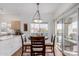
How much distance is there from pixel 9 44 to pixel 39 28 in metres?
1.45

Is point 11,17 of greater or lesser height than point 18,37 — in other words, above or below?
above

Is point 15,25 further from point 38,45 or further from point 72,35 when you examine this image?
point 72,35

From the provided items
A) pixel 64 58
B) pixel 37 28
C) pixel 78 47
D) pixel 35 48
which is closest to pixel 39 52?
pixel 35 48

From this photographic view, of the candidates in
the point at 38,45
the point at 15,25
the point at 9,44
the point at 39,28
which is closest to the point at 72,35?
the point at 38,45

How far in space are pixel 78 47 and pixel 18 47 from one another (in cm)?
302

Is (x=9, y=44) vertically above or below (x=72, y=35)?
below

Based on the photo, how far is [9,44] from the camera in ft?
15.1

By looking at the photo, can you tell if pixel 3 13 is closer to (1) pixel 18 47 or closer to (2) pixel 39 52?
(1) pixel 18 47

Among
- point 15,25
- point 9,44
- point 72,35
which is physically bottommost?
point 9,44

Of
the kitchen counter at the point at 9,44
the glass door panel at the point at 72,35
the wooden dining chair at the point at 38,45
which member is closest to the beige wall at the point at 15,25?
the kitchen counter at the point at 9,44

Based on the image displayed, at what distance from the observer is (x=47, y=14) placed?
543cm

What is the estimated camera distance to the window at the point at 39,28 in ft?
17.0

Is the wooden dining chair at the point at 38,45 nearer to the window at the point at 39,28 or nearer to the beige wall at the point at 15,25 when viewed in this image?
the window at the point at 39,28

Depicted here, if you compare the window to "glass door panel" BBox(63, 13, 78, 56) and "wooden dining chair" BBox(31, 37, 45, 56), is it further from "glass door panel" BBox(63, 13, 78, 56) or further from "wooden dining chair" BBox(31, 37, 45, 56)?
"wooden dining chair" BBox(31, 37, 45, 56)
